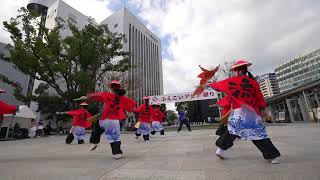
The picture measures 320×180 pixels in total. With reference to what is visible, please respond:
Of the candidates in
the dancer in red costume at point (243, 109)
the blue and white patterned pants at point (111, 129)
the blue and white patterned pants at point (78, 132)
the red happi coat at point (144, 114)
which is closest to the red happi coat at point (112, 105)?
the blue and white patterned pants at point (111, 129)

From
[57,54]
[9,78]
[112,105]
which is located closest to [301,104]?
[112,105]

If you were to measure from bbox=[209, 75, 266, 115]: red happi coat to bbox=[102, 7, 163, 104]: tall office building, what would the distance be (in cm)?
5294

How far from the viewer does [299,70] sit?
90.6 meters

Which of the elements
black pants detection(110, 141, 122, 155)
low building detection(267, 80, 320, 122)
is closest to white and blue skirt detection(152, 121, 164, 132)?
black pants detection(110, 141, 122, 155)

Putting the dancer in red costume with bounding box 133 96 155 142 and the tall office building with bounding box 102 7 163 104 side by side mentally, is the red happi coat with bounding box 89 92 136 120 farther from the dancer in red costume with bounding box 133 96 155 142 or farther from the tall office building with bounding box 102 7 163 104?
the tall office building with bounding box 102 7 163 104

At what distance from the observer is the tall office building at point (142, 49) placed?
213 ft

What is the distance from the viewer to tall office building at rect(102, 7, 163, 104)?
213ft

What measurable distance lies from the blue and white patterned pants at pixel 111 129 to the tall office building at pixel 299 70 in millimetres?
82013

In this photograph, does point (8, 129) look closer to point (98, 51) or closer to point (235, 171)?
point (98, 51)

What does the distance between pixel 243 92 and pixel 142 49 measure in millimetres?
70222

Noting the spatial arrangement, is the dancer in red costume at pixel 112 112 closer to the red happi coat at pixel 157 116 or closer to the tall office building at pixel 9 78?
the red happi coat at pixel 157 116

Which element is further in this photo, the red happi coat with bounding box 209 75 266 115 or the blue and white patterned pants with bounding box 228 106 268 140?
the red happi coat with bounding box 209 75 266 115

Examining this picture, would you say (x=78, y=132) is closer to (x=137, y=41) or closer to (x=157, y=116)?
(x=157, y=116)

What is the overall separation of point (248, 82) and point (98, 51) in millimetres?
22610
